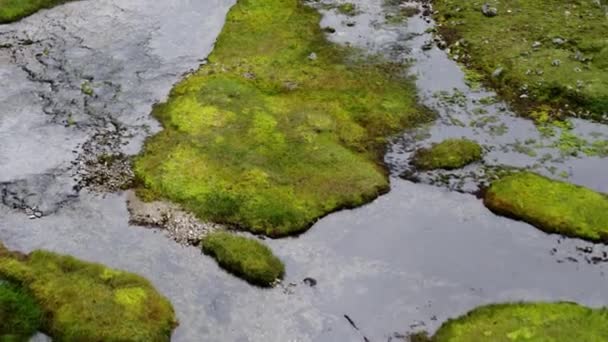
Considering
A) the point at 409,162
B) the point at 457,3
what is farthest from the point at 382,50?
the point at 409,162

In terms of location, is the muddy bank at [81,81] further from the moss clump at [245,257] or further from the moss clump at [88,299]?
the moss clump at [245,257]

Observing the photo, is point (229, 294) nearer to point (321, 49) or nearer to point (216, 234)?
point (216, 234)

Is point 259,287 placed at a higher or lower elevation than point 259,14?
lower

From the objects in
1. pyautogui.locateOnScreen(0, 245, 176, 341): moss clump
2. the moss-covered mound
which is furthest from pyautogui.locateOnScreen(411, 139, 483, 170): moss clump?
pyautogui.locateOnScreen(0, 245, 176, 341): moss clump

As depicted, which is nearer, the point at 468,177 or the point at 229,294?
the point at 229,294

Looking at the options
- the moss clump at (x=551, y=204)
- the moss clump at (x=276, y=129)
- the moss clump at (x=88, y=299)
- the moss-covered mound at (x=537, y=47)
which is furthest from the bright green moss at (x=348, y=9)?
the moss clump at (x=88, y=299)

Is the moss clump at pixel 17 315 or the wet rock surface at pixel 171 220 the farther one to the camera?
the wet rock surface at pixel 171 220

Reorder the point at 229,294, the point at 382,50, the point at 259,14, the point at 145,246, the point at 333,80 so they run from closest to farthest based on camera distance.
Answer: the point at 229,294 → the point at 145,246 → the point at 333,80 → the point at 382,50 → the point at 259,14
